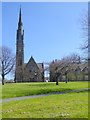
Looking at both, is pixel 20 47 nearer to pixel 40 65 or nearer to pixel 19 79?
pixel 40 65

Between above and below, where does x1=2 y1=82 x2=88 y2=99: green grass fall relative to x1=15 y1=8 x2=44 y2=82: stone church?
below

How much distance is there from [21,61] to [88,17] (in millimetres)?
73060

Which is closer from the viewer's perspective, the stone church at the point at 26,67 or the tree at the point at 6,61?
the tree at the point at 6,61

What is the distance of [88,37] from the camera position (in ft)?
104

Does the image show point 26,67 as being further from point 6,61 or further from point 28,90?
point 28,90

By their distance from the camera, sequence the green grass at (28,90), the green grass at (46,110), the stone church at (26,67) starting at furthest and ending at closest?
the stone church at (26,67) → the green grass at (28,90) → the green grass at (46,110)

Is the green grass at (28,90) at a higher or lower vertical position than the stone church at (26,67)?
lower

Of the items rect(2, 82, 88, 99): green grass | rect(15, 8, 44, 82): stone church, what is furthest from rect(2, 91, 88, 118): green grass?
rect(15, 8, 44, 82): stone church

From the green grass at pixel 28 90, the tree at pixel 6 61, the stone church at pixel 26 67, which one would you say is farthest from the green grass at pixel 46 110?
the stone church at pixel 26 67

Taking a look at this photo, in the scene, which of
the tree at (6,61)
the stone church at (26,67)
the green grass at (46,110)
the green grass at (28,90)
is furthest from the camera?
the stone church at (26,67)

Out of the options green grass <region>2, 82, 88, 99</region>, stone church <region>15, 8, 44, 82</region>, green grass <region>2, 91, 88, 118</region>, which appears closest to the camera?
green grass <region>2, 91, 88, 118</region>

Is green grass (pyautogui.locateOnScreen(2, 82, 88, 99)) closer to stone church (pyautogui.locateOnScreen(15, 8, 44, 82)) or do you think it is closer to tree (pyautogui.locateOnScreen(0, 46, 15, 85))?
tree (pyautogui.locateOnScreen(0, 46, 15, 85))

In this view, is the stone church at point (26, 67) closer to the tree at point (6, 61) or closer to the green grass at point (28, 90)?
the tree at point (6, 61)

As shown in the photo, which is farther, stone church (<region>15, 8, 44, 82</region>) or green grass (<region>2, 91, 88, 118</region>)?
stone church (<region>15, 8, 44, 82</region>)
